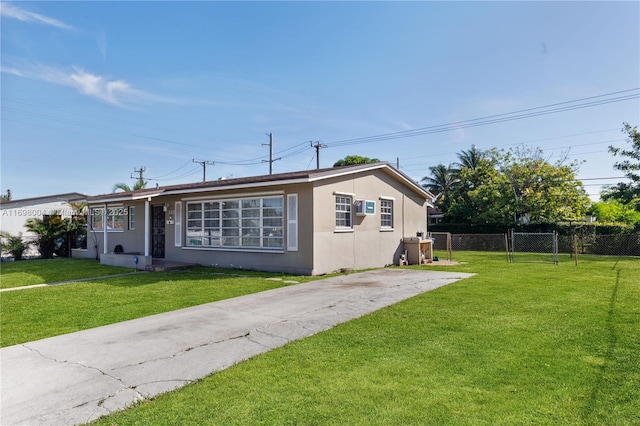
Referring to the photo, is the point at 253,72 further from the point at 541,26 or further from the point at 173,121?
the point at 541,26

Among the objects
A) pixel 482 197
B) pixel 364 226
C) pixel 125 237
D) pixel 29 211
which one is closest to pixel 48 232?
pixel 29 211

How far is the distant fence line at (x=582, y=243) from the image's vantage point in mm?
20422

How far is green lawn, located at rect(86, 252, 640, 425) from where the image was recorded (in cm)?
293

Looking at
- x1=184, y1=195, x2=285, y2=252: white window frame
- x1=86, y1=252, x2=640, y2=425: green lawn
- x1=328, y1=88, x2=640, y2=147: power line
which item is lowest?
x1=86, y1=252, x2=640, y2=425: green lawn

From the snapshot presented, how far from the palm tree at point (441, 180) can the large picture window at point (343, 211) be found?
2989 centimetres

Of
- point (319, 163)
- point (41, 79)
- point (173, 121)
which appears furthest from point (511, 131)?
point (41, 79)

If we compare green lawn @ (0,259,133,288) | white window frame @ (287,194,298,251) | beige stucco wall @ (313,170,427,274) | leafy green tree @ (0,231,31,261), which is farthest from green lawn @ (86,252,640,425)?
leafy green tree @ (0,231,31,261)

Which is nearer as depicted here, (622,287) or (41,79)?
(622,287)

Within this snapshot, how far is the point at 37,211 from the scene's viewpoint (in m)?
20.7

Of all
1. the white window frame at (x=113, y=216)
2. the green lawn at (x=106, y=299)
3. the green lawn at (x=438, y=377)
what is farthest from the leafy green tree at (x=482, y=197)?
the white window frame at (x=113, y=216)

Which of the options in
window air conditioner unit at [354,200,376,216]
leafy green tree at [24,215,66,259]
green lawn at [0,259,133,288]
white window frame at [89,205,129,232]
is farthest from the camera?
leafy green tree at [24,215,66,259]

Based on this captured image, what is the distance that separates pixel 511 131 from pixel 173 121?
82.9 feet

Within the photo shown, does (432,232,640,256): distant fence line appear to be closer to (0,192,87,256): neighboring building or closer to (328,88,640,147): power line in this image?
(328,88,640,147): power line

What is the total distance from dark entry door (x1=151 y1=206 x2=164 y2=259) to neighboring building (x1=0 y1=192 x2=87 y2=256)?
7.53 metres
